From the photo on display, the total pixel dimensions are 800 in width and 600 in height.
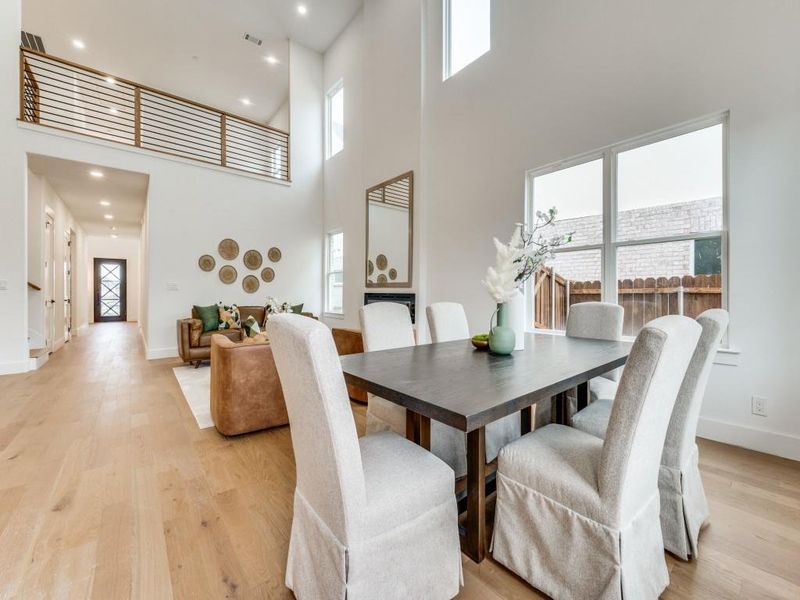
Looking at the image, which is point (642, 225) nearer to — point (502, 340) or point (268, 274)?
point (502, 340)

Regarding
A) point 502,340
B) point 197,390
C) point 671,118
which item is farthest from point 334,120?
point 502,340

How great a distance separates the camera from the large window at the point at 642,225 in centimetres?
247

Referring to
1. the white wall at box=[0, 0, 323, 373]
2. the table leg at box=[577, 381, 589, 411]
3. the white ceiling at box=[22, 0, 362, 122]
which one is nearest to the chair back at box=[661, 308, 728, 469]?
the table leg at box=[577, 381, 589, 411]

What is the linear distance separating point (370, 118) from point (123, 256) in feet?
38.3

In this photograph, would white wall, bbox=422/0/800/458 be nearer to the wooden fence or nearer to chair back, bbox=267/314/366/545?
the wooden fence

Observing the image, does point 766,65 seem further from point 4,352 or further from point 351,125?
point 4,352

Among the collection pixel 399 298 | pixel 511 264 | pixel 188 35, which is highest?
pixel 188 35

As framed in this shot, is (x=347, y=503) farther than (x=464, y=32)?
No

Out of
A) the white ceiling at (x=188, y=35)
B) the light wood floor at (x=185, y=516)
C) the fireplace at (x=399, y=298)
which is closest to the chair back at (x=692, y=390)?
the light wood floor at (x=185, y=516)

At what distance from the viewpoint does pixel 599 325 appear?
2332mm

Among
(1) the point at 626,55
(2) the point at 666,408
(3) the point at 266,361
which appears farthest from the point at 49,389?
(1) the point at 626,55

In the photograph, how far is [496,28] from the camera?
12.3 feet

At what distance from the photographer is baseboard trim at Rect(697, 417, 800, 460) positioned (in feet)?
7.04

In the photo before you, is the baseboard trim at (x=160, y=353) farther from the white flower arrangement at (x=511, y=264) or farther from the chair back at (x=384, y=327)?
the white flower arrangement at (x=511, y=264)
